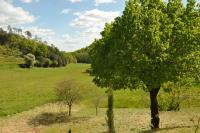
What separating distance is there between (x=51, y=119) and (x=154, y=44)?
34325 mm

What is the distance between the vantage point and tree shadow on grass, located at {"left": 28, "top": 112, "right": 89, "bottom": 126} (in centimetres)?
6197

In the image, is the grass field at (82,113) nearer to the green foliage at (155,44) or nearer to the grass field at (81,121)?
the grass field at (81,121)

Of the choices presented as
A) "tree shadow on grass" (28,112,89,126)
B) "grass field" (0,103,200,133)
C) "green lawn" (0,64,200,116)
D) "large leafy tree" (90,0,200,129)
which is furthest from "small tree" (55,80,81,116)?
"large leafy tree" (90,0,200,129)

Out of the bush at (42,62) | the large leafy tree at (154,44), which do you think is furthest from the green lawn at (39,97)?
the bush at (42,62)

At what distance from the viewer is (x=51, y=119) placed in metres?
64.7

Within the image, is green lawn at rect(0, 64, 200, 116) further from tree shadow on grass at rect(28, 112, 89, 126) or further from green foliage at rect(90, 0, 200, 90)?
green foliage at rect(90, 0, 200, 90)

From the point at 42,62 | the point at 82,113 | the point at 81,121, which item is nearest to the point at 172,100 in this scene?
Answer: the point at 82,113

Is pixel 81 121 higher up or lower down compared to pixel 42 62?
lower down

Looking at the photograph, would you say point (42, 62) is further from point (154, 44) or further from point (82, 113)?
point (154, 44)

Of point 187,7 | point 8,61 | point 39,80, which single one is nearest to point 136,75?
point 187,7

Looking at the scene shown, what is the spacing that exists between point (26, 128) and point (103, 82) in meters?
17.1

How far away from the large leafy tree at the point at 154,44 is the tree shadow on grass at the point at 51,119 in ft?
81.6

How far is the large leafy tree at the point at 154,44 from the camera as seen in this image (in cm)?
3572

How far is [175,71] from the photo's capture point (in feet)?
119
